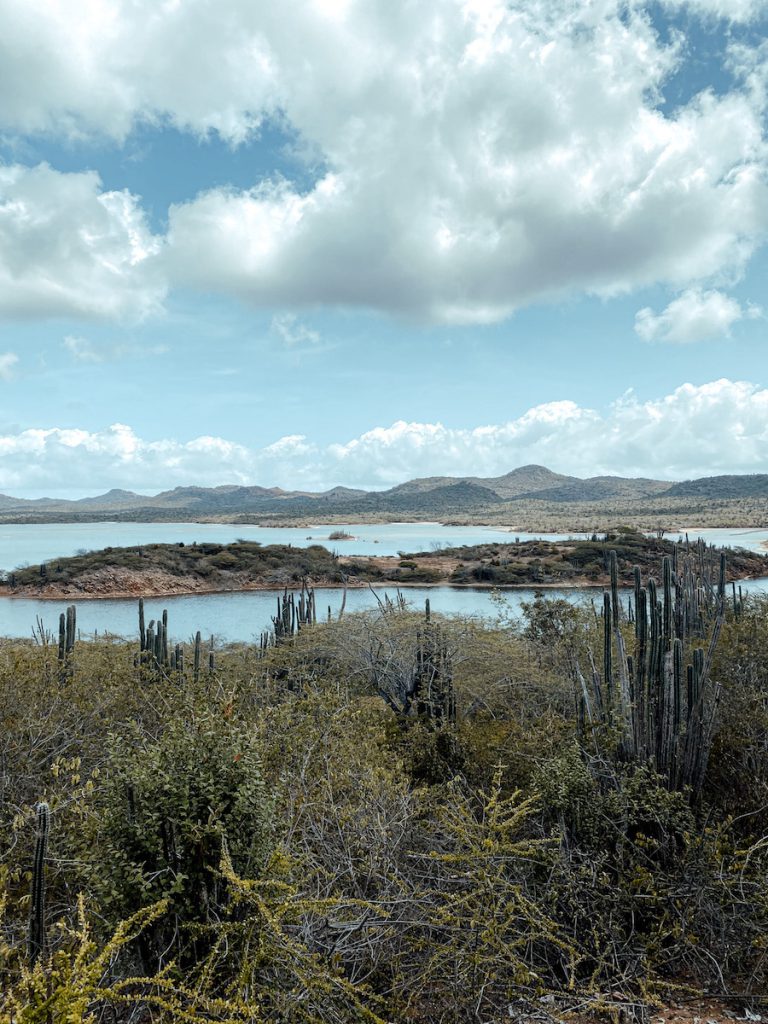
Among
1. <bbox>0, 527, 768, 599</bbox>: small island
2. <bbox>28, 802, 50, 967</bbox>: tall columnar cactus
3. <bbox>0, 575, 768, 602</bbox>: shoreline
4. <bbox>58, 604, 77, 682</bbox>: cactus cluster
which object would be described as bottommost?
<bbox>0, 575, 768, 602</bbox>: shoreline

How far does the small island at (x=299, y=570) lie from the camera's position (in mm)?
43500

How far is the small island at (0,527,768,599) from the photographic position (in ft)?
143

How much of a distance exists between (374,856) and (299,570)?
140 ft

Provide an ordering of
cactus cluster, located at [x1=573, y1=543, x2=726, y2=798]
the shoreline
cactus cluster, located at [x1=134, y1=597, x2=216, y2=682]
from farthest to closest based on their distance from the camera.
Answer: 1. the shoreline
2. cactus cluster, located at [x1=134, y1=597, x2=216, y2=682]
3. cactus cluster, located at [x1=573, y1=543, x2=726, y2=798]

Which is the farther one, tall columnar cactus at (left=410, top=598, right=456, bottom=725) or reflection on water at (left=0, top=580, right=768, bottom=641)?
reflection on water at (left=0, top=580, right=768, bottom=641)

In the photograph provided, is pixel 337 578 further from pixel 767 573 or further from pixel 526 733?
pixel 526 733

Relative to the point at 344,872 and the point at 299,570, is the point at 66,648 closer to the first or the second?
the point at 344,872

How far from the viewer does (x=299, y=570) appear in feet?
158

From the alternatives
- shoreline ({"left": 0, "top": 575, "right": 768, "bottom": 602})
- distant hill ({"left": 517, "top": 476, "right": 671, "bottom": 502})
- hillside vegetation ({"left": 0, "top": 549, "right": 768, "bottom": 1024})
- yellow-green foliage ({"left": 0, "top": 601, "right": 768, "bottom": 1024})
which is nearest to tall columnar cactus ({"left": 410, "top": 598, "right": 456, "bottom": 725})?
hillside vegetation ({"left": 0, "top": 549, "right": 768, "bottom": 1024})

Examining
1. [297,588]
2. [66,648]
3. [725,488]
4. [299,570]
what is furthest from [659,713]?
[725,488]

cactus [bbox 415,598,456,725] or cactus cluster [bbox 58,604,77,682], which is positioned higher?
cactus cluster [bbox 58,604,77,682]

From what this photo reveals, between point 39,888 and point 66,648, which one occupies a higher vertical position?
point 39,888

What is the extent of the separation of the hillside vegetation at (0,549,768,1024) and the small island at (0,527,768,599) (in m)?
32.9

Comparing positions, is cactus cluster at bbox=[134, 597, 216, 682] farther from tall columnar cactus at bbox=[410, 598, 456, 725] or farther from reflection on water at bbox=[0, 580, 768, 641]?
reflection on water at bbox=[0, 580, 768, 641]
